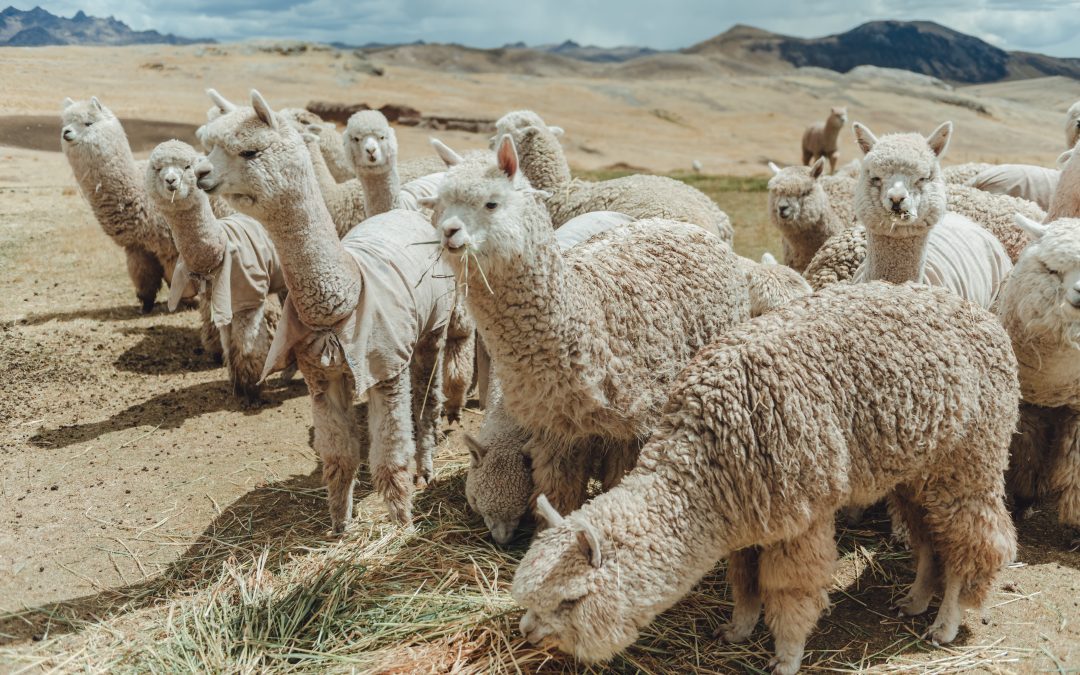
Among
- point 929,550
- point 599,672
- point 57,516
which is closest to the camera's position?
point 599,672

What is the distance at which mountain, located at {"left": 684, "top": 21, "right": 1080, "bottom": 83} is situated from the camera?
228 ft

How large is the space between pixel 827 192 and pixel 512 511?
518 centimetres

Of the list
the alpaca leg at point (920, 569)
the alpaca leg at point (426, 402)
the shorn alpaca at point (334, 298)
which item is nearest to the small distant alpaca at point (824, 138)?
the alpaca leg at point (426, 402)

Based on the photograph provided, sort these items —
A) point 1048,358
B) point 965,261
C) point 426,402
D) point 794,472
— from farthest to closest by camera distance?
1. point 426,402
2. point 965,261
3. point 1048,358
4. point 794,472

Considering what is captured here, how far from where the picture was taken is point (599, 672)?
3385 mm

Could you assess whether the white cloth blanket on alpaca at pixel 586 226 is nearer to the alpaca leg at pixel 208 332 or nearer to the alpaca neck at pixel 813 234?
the alpaca neck at pixel 813 234

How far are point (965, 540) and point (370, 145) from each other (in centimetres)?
456

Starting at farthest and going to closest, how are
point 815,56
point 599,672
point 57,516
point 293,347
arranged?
point 815,56, point 57,516, point 293,347, point 599,672

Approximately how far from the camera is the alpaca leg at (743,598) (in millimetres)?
3602

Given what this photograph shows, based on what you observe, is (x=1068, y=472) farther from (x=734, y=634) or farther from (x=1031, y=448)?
(x=734, y=634)

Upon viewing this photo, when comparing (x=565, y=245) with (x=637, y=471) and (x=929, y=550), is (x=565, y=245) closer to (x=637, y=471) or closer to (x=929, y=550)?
(x=637, y=471)

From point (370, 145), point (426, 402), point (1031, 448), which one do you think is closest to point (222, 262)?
point (370, 145)

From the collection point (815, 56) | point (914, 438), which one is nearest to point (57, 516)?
point (914, 438)

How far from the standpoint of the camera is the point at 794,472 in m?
3.08
